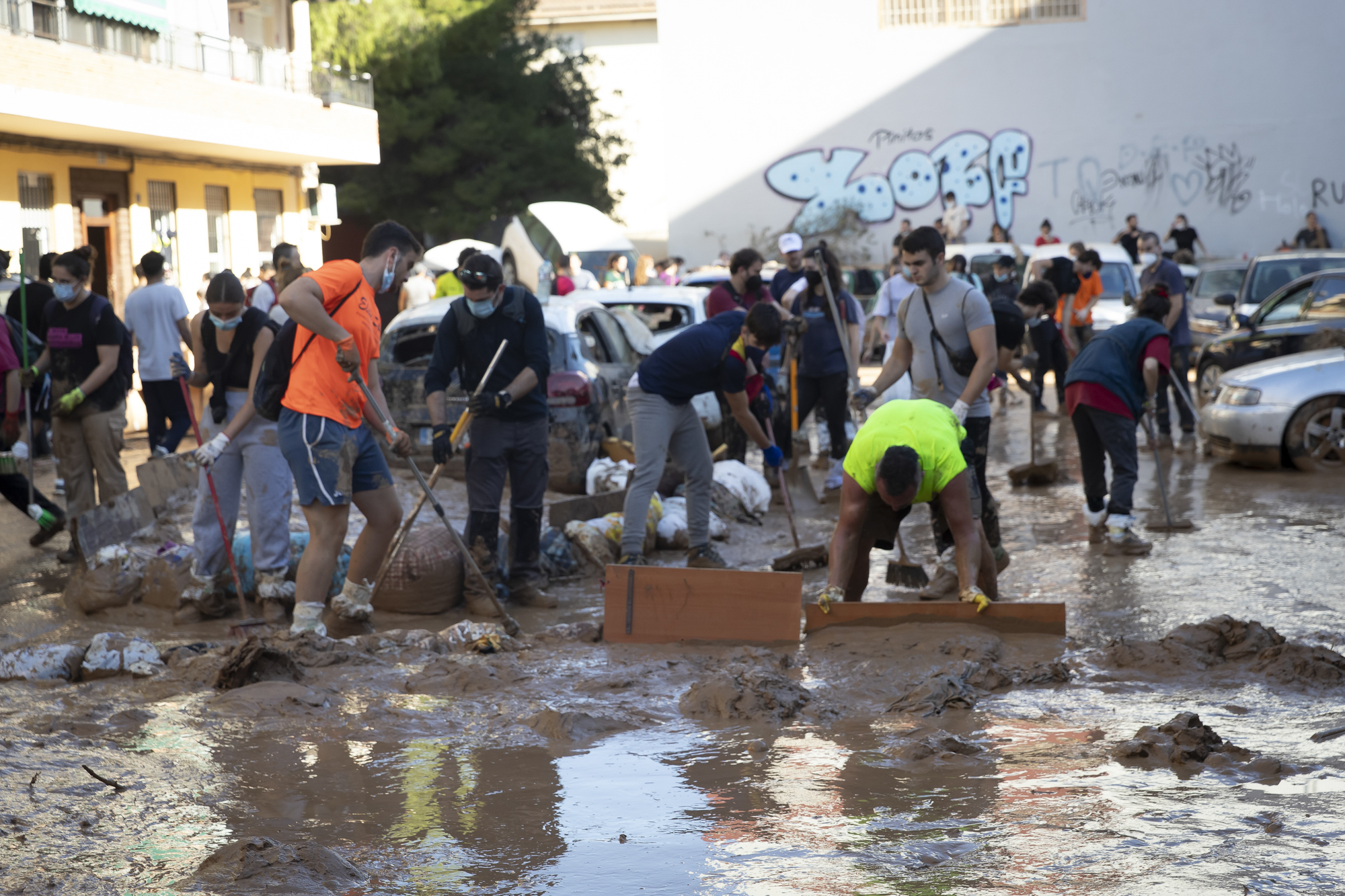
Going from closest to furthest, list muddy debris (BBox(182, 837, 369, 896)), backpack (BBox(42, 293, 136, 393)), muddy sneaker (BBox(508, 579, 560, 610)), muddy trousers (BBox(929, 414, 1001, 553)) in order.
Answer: muddy debris (BBox(182, 837, 369, 896)), muddy trousers (BBox(929, 414, 1001, 553)), muddy sneaker (BBox(508, 579, 560, 610)), backpack (BBox(42, 293, 136, 393))

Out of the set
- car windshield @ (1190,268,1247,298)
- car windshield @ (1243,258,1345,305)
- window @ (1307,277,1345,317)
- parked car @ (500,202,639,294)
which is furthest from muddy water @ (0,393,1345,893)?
parked car @ (500,202,639,294)

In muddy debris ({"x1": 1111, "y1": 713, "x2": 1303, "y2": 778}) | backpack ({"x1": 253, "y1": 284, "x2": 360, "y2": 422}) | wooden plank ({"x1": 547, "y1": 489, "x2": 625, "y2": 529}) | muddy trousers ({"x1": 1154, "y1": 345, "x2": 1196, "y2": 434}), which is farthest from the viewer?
muddy trousers ({"x1": 1154, "y1": 345, "x2": 1196, "y2": 434})

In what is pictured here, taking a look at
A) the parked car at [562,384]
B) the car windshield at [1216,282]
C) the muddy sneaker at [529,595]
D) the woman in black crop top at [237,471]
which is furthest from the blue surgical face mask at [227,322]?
the car windshield at [1216,282]

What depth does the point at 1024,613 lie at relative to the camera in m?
5.78

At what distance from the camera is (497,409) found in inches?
273

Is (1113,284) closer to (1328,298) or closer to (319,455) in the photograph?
(1328,298)

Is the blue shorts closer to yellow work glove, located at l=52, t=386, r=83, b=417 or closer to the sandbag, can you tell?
the sandbag

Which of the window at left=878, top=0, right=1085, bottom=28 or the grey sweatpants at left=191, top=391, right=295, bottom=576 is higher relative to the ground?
the window at left=878, top=0, right=1085, bottom=28

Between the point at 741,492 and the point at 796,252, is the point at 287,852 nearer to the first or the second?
the point at 741,492

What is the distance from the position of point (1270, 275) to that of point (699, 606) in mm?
13940

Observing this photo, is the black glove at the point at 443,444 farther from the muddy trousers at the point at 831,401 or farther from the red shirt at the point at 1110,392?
the muddy trousers at the point at 831,401

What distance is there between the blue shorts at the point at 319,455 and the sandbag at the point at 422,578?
115 centimetres

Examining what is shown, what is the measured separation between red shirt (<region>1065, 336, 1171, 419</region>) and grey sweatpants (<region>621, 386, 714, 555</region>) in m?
2.32

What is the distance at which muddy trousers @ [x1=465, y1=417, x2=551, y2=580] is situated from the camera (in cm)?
704
